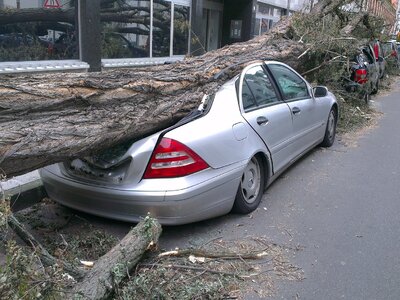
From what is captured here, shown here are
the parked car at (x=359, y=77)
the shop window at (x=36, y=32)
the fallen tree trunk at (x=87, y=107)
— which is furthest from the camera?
the parked car at (x=359, y=77)

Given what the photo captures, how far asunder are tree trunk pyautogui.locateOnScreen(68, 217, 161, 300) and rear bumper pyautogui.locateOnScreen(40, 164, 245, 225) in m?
0.48

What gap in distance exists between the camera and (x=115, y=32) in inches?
426

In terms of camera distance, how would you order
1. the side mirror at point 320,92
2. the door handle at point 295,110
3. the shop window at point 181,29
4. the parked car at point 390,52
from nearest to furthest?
the door handle at point 295,110, the side mirror at point 320,92, the shop window at point 181,29, the parked car at point 390,52

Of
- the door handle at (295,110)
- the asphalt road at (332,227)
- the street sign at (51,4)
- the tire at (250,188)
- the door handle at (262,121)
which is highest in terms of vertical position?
the street sign at (51,4)

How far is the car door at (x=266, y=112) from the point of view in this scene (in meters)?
4.67

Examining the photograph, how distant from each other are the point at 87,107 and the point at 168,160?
830mm

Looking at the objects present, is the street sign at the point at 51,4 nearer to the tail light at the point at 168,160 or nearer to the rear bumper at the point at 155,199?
the rear bumper at the point at 155,199

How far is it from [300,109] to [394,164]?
1955 mm

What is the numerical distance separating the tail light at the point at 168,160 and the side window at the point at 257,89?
3.53 feet

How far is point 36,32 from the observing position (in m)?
8.91

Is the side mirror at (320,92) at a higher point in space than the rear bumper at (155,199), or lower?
higher

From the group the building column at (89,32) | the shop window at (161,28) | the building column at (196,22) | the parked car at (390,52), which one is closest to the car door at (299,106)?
the building column at (89,32)

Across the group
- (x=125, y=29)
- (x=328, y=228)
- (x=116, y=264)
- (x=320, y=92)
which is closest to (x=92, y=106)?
(x=116, y=264)

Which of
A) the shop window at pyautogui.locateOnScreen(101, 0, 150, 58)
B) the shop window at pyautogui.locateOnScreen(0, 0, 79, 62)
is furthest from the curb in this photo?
the shop window at pyautogui.locateOnScreen(101, 0, 150, 58)
